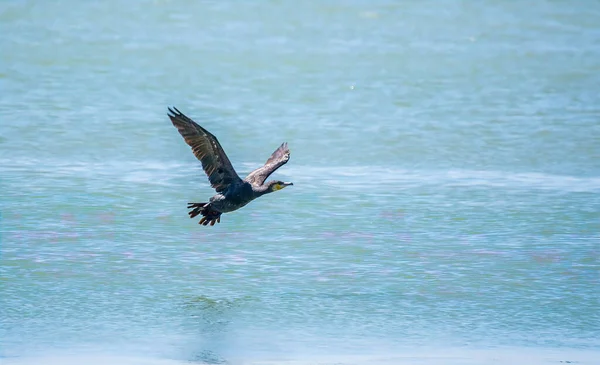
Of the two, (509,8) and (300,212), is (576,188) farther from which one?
(509,8)

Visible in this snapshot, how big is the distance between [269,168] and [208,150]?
0.89m

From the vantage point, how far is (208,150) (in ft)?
29.6

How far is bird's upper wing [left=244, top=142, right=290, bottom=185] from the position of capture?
9617mm

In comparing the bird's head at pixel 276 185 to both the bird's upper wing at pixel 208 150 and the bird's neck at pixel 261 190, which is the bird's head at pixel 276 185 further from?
the bird's upper wing at pixel 208 150

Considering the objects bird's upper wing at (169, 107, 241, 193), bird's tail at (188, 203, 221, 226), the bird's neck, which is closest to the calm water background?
bird's tail at (188, 203, 221, 226)

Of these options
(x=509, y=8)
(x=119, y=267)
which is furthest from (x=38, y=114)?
(x=509, y=8)

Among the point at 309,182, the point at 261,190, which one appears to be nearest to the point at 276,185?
the point at 261,190

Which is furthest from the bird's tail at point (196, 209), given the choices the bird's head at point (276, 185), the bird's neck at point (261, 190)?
the bird's head at point (276, 185)

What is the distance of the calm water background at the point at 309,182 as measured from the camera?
8.27 metres

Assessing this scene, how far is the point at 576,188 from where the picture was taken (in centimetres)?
1179

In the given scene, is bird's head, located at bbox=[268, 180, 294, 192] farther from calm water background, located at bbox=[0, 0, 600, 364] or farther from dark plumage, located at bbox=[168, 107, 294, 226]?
calm water background, located at bbox=[0, 0, 600, 364]

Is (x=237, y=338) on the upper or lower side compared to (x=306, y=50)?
lower

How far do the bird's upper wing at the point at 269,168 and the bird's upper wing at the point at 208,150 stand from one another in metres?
0.33

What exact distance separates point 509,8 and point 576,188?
8325 mm
